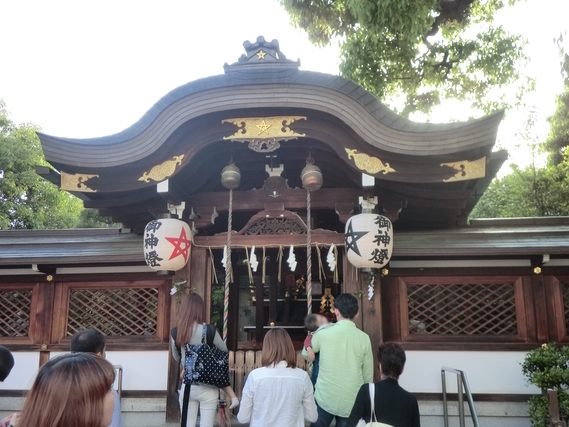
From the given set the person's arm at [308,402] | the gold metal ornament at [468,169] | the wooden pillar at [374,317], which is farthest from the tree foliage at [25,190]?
the person's arm at [308,402]

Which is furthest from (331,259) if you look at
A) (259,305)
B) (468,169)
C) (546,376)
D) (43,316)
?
(259,305)

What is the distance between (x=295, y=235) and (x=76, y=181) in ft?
9.88

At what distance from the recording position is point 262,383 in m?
3.61

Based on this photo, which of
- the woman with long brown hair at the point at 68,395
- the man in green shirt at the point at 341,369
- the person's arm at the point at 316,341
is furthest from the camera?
A: the person's arm at the point at 316,341

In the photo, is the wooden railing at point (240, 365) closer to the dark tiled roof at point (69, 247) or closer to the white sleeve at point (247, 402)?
the dark tiled roof at point (69, 247)

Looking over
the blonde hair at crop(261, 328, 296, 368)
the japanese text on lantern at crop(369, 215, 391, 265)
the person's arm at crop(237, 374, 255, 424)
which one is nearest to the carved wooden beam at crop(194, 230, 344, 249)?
the japanese text on lantern at crop(369, 215, 391, 265)

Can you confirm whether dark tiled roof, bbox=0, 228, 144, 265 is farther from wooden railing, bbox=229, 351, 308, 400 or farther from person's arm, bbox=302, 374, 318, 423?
person's arm, bbox=302, 374, 318, 423

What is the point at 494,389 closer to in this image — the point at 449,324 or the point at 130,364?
the point at 449,324

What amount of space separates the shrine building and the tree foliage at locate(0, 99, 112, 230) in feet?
37.5

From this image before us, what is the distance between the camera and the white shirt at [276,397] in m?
3.59

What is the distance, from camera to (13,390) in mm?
7711

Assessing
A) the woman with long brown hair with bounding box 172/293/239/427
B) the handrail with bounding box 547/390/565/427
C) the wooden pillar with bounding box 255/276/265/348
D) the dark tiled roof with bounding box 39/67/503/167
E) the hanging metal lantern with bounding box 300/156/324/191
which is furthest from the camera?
the wooden pillar with bounding box 255/276/265/348

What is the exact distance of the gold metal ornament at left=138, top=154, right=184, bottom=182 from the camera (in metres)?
6.22

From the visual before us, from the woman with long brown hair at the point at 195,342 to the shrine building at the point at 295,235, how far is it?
1636 mm
